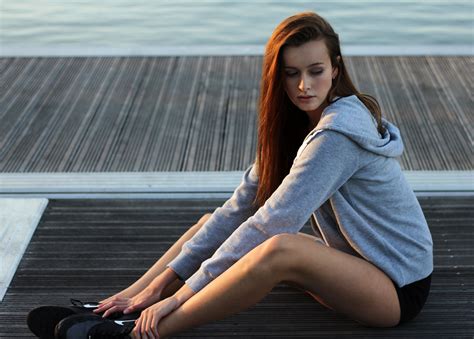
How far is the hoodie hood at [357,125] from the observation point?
193 cm

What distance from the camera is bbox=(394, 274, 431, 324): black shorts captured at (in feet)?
6.77

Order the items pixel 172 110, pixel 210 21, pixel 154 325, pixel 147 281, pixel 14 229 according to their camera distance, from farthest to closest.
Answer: pixel 210 21, pixel 172 110, pixel 14 229, pixel 147 281, pixel 154 325

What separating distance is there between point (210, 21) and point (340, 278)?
4436 millimetres

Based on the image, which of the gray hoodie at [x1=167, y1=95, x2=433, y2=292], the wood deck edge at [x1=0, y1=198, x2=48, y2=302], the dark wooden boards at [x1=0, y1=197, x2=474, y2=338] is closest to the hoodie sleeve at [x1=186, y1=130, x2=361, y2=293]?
the gray hoodie at [x1=167, y1=95, x2=433, y2=292]

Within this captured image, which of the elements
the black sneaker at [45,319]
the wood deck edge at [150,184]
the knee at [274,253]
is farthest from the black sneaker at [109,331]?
the wood deck edge at [150,184]

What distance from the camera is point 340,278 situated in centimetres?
196

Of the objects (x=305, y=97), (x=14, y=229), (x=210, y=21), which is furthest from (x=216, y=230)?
(x=210, y=21)

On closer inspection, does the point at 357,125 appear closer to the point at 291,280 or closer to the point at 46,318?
the point at 291,280

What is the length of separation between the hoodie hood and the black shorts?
1.03 ft

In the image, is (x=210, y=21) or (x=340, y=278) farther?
(x=210, y=21)

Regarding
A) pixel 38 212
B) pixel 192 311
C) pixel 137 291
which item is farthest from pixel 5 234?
pixel 192 311

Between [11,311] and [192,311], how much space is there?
23.0 inches

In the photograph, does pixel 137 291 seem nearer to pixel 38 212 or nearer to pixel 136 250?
pixel 136 250

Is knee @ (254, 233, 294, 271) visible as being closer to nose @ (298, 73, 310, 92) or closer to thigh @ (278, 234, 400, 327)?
thigh @ (278, 234, 400, 327)
